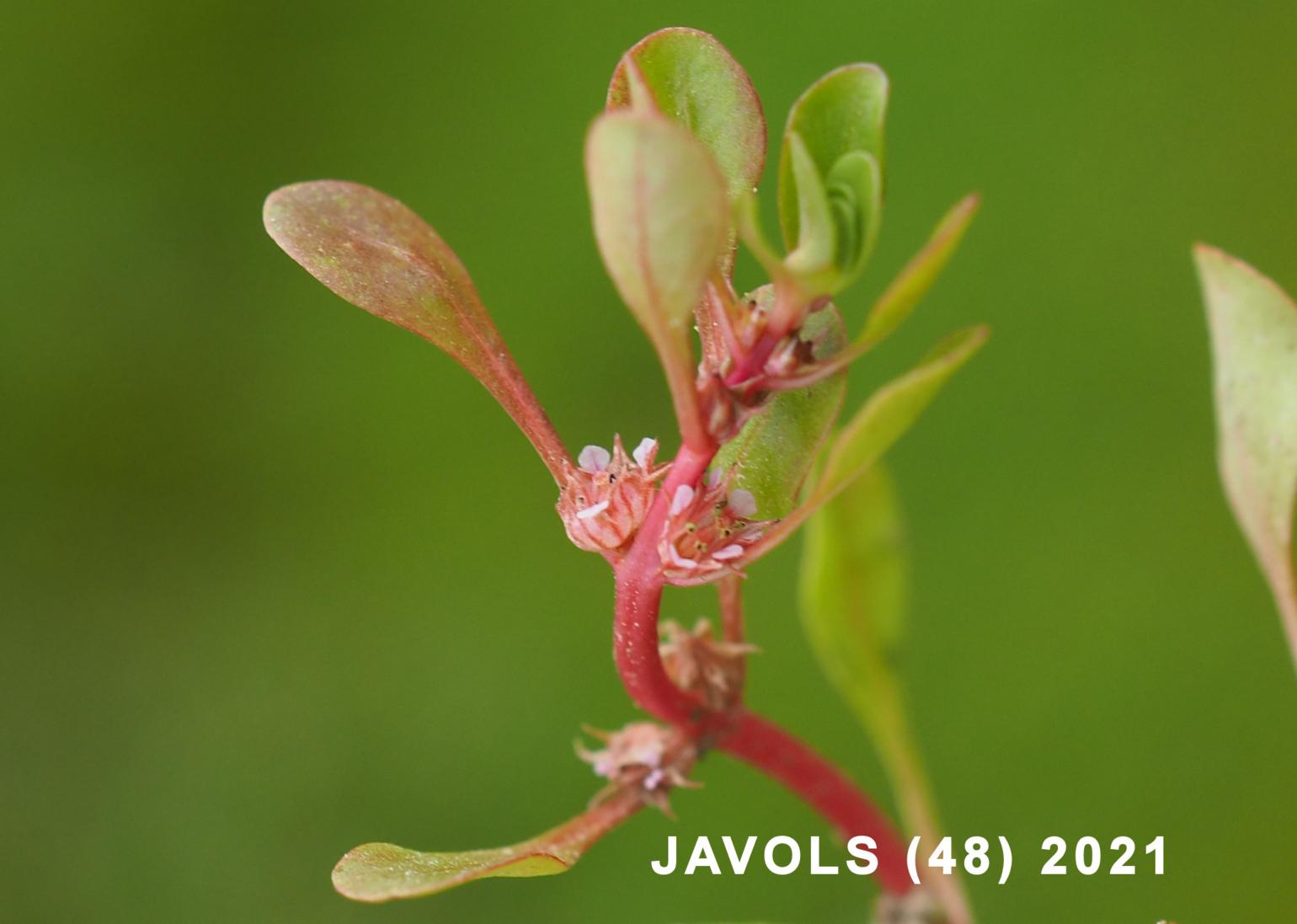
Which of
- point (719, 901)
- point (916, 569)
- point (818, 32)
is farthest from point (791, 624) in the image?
point (818, 32)

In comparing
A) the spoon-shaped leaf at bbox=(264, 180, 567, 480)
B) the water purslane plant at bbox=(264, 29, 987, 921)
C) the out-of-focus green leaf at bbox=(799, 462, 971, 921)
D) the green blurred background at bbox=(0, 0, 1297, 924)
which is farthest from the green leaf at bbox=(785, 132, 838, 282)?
the green blurred background at bbox=(0, 0, 1297, 924)

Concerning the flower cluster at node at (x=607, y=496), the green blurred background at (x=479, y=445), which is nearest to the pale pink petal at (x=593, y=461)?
the flower cluster at node at (x=607, y=496)

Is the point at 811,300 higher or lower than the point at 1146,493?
lower

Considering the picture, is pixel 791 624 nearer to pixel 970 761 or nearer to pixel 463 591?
pixel 970 761

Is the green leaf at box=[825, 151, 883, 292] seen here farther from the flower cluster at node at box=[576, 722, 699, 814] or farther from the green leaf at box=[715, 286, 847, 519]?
the flower cluster at node at box=[576, 722, 699, 814]

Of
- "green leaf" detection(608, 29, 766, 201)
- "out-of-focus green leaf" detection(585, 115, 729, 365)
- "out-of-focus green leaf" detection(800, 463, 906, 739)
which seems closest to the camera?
"out-of-focus green leaf" detection(585, 115, 729, 365)

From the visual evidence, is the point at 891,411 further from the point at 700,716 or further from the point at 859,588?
the point at 859,588
